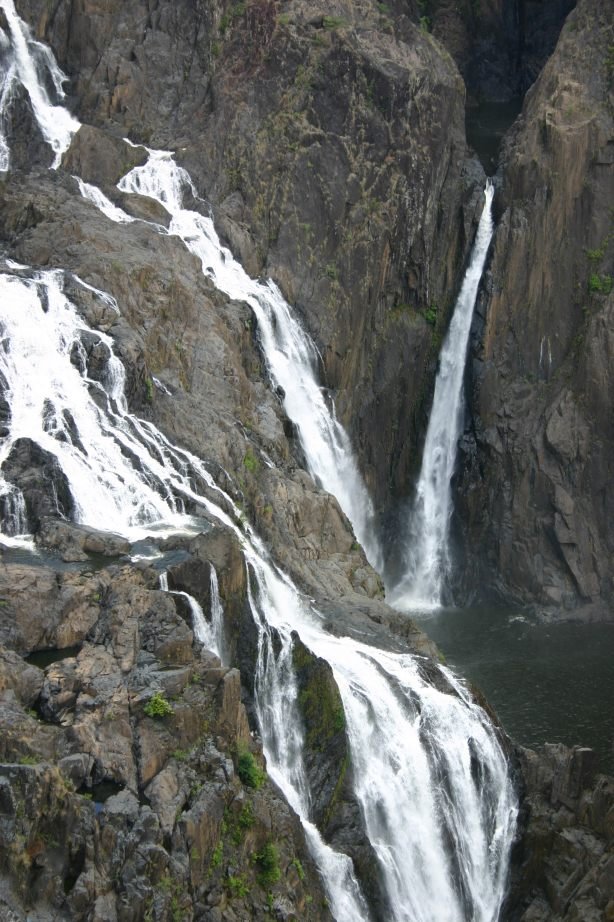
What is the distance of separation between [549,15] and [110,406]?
46.0 meters

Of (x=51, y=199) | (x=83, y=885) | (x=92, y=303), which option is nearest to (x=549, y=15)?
(x=51, y=199)

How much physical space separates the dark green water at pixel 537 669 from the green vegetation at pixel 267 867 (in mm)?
13956

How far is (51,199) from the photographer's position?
46719mm

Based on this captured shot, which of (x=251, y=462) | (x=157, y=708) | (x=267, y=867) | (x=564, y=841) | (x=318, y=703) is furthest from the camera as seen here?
(x=251, y=462)

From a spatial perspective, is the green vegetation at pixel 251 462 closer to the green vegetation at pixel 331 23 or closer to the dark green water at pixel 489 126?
the green vegetation at pixel 331 23

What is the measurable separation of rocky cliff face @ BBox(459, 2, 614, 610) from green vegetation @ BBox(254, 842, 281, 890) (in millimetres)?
27885

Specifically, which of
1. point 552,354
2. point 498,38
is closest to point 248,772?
point 552,354

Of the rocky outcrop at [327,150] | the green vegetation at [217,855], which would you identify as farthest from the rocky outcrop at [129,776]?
the rocky outcrop at [327,150]

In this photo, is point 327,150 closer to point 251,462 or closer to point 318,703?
point 251,462

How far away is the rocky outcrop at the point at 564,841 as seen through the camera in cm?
3259

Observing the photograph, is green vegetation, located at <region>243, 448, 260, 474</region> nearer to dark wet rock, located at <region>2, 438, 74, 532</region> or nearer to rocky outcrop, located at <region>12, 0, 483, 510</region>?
dark wet rock, located at <region>2, 438, 74, 532</region>

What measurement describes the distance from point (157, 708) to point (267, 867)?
4.40m

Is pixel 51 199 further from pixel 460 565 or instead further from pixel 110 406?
pixel 460 565

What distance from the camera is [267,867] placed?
27.7 m
